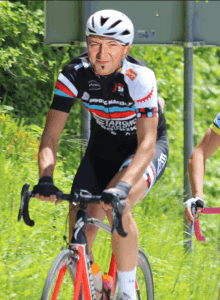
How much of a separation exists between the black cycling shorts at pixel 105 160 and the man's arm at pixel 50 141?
1.09 feet

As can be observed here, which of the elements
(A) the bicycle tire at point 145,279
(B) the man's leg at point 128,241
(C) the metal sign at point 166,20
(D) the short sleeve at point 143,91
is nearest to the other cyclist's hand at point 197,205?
(B) the man's leg at point 128,241

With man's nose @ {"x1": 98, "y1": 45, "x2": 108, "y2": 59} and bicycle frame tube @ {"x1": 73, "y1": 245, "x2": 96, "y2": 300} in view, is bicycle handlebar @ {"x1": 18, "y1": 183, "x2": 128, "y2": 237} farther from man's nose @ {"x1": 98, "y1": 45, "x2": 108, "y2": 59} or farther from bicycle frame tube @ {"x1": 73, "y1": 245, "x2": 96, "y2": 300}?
man's nose @ {"x1": 98, "y1": 45, "x2": 108, "y2": 59}

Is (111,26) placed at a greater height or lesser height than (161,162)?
greater

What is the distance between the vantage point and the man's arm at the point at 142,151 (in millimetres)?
3379

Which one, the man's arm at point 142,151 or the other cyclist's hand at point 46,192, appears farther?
the man's arm at point 142,151

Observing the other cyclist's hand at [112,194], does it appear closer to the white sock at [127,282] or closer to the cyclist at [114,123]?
the cyclist at [114,123]

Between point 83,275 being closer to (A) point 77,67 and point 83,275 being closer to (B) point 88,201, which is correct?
(B) point 88,201

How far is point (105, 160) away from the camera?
3998 mm

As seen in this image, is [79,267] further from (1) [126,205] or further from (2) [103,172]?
(2) [103,172]

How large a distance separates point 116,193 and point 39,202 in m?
3.07

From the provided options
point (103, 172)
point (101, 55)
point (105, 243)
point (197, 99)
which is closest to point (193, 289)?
point (105, 243)

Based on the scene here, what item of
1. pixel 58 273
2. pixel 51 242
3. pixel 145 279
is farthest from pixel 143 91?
pixel 51 242

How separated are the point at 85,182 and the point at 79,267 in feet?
2.24

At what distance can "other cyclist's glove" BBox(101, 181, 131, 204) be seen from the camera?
3045 millimetres
